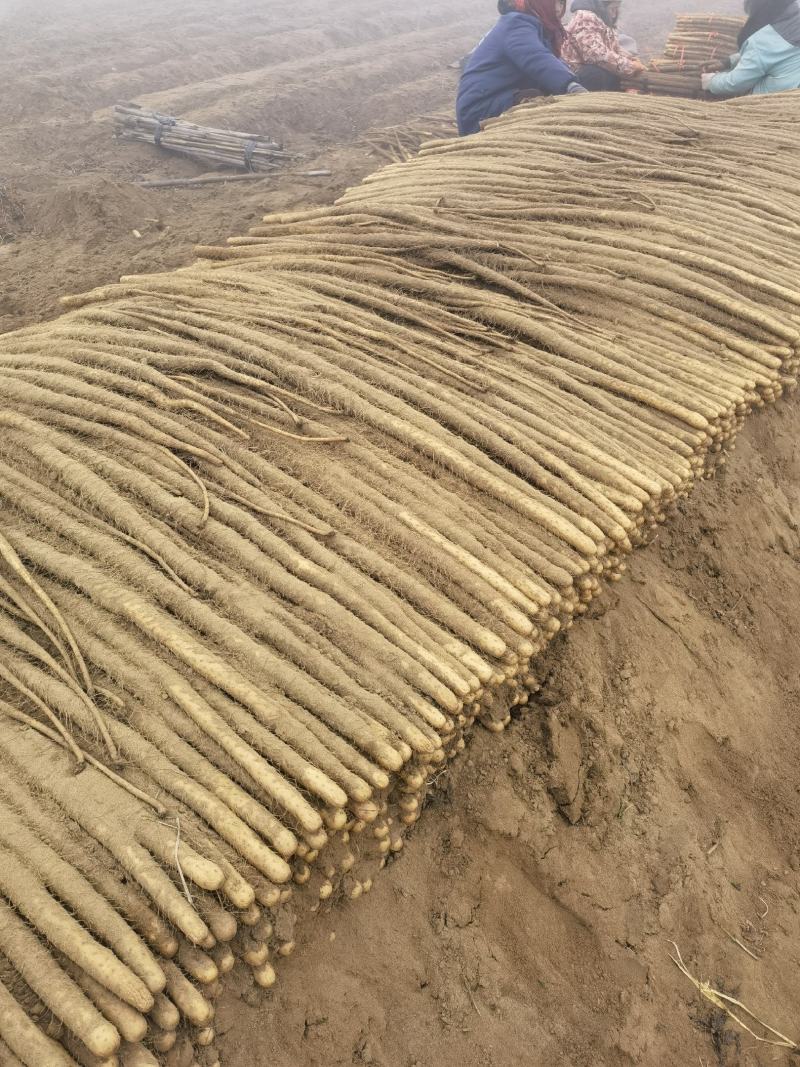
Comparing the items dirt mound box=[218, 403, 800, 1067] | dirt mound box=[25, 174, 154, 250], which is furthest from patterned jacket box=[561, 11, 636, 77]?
dirt mound box=[218, 403, 800, 1067]

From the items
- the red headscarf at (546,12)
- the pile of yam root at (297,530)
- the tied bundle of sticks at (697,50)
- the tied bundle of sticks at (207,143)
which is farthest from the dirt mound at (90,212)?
the tied bundle of sticks at (697,50)

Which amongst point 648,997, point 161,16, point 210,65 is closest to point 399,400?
point 648,997

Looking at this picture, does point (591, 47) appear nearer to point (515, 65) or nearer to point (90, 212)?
point (515, 65)

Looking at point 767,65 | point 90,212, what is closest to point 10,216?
point 90,212

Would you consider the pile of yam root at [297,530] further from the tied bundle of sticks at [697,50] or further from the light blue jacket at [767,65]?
the tied bundle of sticks at [697,50]

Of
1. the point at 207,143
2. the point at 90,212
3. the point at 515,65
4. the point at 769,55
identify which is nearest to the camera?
the point at 515,65

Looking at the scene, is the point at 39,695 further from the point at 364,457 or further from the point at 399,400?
the point at 399,400

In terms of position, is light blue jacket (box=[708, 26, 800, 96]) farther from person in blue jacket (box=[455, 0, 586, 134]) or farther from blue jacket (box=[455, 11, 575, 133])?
blue jacket (box=[455, 11, 575, 133])
